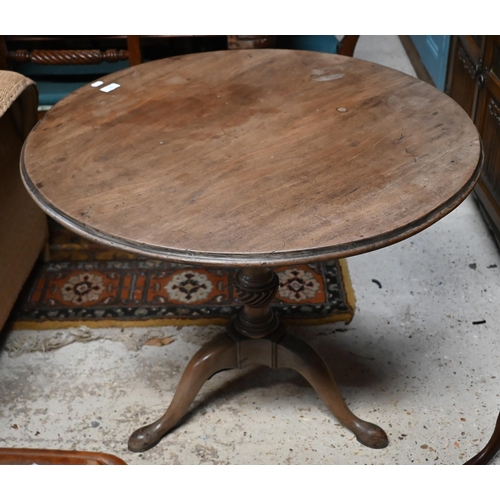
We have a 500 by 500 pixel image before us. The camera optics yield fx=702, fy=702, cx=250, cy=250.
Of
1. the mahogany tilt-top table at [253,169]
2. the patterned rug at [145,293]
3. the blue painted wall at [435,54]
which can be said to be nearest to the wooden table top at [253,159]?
the mahogany tilt-top table at [253,169]

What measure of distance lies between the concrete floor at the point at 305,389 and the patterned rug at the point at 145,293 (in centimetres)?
5

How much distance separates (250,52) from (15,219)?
843 mm

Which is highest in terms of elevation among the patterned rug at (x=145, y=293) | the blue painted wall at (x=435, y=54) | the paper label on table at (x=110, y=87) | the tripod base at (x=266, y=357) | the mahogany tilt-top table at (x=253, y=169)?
the paper label on table at (x=110, y=87)

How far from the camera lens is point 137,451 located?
1791 mm

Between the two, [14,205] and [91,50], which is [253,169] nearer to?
[14,205]

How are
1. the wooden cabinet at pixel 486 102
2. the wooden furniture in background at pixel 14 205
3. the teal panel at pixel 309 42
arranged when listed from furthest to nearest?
the teal panel at pixel 309 42
the wooden cabinet at pixel 486 102
the wooden furniture in background at pixel 14 205

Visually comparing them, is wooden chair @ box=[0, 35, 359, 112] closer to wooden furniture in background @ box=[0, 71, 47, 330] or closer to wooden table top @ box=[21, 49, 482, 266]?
wooden furniture in background @ box=[0, 71, 47, 330]

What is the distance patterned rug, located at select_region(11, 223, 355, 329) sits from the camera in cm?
219

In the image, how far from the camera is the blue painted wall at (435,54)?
10.5 feet

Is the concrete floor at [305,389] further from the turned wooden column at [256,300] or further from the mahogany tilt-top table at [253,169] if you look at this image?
the turned wooden column at [256,300]

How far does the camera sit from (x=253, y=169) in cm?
146

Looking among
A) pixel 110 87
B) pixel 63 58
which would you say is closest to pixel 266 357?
pixel 110 87

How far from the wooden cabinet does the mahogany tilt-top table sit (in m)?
0.75

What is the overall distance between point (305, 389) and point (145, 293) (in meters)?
0.65
